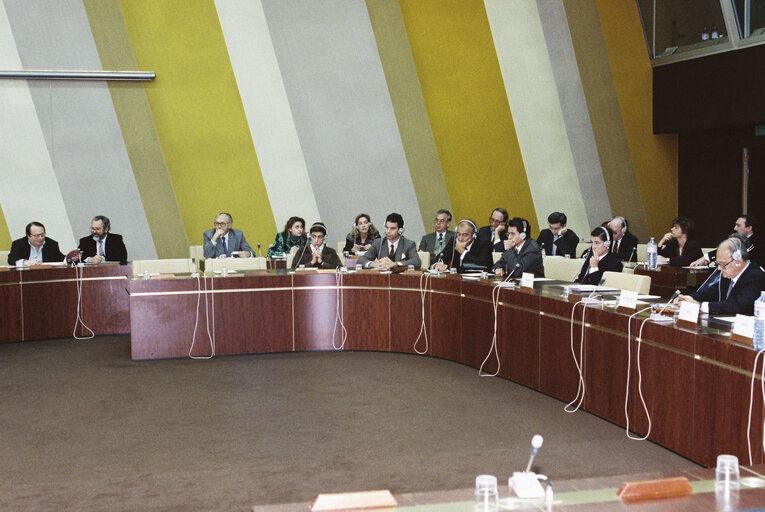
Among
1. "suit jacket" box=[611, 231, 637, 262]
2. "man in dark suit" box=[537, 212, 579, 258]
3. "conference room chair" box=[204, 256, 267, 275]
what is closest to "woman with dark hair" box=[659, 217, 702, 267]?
"suit jacket" box=[611, 231, 637, 262]

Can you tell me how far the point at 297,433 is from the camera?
4.41 m

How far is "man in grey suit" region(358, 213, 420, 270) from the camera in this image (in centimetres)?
727

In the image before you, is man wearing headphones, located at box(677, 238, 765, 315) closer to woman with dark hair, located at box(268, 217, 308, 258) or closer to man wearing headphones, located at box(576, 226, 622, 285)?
man wearing headphones, located at box(576, 226, 622, 285)

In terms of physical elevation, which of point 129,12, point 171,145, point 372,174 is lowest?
point 372,174

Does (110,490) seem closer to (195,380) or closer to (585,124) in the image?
(195,380)

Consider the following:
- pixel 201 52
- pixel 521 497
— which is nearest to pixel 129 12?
pixel 201 52

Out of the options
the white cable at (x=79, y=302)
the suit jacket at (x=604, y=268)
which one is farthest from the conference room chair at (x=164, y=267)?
the suit jacket at (x=604, y=268)

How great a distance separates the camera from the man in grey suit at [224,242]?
27.8ft

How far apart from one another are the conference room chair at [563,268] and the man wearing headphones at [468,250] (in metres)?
0.59

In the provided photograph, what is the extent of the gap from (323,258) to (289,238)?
1901 millimetres

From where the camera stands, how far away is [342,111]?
1029cm

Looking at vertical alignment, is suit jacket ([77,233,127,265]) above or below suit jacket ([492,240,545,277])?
above

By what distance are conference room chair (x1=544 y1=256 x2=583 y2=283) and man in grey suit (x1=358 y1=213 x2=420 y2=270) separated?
4.13ft

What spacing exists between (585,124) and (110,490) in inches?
349
